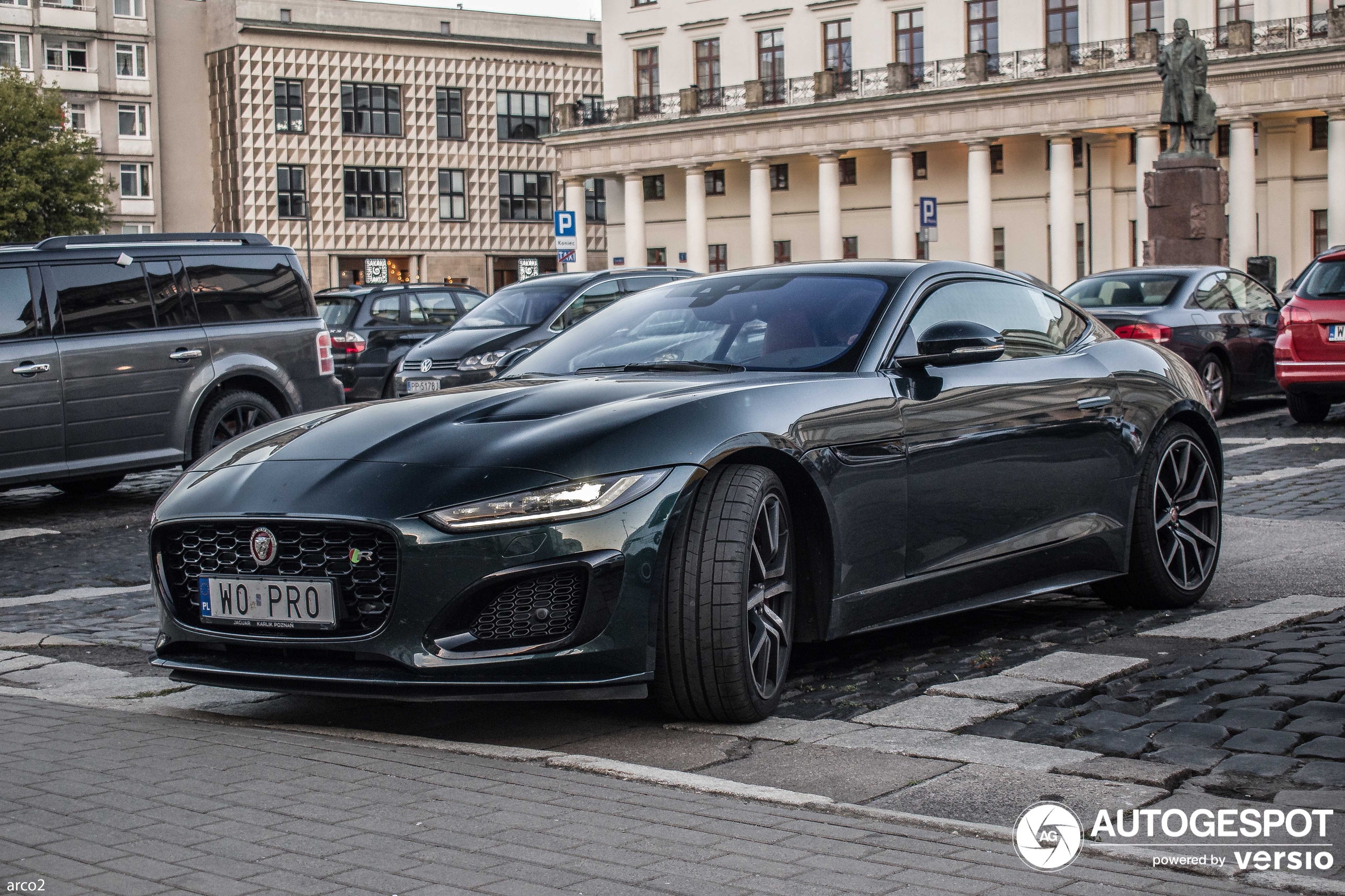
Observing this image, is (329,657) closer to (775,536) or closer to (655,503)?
(655,503)

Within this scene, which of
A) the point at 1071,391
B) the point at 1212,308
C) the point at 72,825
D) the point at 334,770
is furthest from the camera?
the point at 1212,308

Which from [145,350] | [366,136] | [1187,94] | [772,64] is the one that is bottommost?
[145,350]

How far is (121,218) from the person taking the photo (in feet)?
247

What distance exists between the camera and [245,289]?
41.3 ft

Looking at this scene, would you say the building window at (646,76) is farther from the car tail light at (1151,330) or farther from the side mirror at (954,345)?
the side mirror at (954,345)

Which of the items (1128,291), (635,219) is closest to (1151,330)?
(1128,291)

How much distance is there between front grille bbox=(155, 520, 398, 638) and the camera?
184 inches

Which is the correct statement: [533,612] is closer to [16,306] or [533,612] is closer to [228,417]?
[16,306]

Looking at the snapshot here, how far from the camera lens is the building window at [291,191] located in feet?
249

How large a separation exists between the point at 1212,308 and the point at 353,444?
47.0 ft

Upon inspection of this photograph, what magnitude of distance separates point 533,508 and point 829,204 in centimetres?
5824

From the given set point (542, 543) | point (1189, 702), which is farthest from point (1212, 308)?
point (542, 543)

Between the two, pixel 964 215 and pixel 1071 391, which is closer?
pixel 1071 391

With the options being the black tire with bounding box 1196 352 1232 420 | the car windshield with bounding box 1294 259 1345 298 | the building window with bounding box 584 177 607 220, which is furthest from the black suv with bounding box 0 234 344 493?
the building window with bounding box 584 177 607 220
